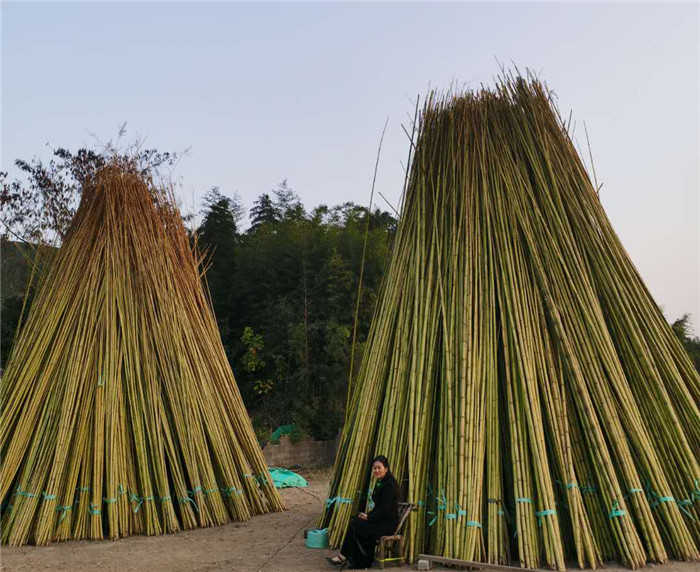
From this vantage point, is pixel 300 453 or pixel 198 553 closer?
pixel 198 553

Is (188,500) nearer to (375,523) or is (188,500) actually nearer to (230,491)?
(230,491)

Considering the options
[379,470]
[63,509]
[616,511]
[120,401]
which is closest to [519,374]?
[616,511]

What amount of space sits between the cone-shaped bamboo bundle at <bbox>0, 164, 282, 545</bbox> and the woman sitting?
1.87 m

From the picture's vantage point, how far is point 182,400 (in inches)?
221

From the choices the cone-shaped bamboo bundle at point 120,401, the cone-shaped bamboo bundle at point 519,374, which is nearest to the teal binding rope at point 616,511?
the cone-shaped bamboo bundle at point 519,374

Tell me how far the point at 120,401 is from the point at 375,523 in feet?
8.40

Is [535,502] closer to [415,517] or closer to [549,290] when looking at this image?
[415,517]

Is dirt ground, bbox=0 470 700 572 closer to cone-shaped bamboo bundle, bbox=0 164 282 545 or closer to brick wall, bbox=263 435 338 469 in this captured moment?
cone-shaped bamboo bundle, bbox=0 164 282 545

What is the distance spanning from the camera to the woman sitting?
13.2 feet

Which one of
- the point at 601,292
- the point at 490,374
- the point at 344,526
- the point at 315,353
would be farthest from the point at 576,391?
the point at 315,353

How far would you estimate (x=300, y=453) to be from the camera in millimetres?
9984

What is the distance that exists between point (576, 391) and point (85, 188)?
4.80 metres

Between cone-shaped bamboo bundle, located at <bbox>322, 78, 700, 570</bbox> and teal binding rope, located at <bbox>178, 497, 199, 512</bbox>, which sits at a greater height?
cone-shaped bamboo bundle, located at <bbox>322, 78, 700, 570</bbox>

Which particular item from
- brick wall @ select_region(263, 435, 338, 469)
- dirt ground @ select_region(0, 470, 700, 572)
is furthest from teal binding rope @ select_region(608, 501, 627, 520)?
brick wall @ select_region(263, 435, 338, 469)
